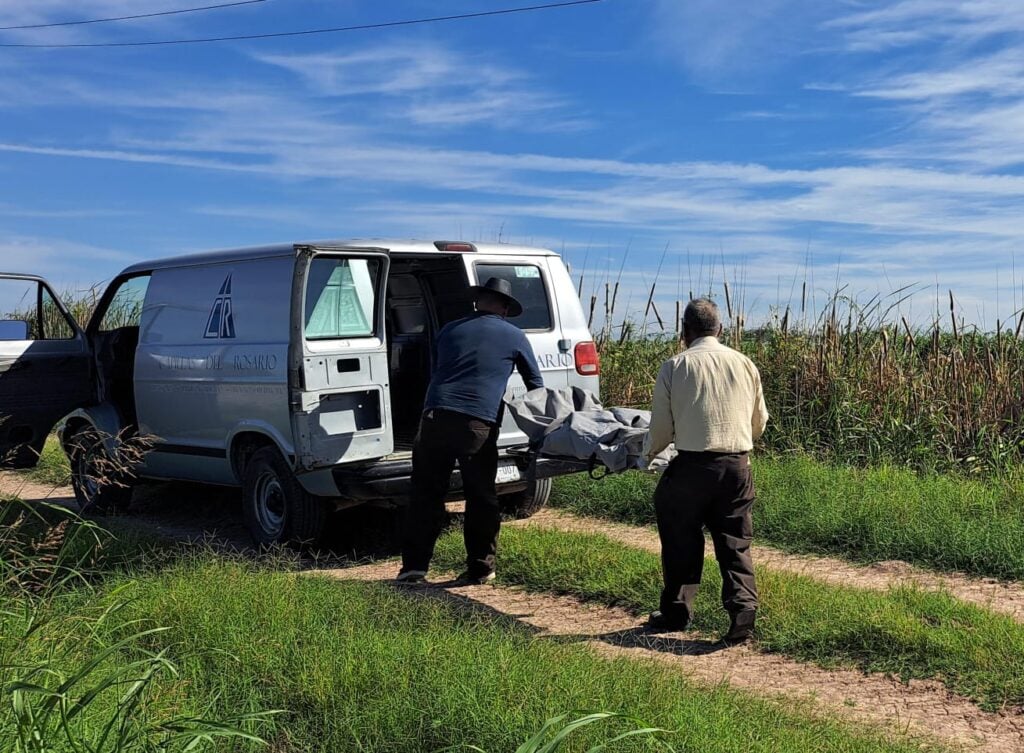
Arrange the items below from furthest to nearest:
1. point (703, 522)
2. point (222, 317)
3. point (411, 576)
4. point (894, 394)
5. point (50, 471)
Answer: point (50, 471)
point (894, 394)
point (222, 317)
point (411, 576)
point (703, 522)

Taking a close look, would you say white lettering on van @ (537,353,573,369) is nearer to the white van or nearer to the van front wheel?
the white van

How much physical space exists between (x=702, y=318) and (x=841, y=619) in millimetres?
1772

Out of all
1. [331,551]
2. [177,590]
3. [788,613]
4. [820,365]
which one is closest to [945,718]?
[788,613]

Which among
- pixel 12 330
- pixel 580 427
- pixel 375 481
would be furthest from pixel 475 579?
pixel 12 330

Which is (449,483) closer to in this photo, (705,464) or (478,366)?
(478,366)

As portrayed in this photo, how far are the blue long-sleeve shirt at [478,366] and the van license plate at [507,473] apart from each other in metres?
1.01

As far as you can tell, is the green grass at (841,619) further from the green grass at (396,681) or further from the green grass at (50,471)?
the green grass at (50,471)

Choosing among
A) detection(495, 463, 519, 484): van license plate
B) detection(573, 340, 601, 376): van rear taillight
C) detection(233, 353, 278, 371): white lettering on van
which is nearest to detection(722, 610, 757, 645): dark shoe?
detection(495, 463, 519, 484): van license plate

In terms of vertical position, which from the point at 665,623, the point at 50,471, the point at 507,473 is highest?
the point at 507,473

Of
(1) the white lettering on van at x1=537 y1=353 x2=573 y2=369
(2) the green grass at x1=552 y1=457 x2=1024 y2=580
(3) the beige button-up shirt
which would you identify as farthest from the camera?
(1) the white lettering on van at x1=537 y1=353 x2=573 y2=369

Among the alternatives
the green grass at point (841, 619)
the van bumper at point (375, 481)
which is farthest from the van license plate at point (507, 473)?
the green grass at point (841, 619)

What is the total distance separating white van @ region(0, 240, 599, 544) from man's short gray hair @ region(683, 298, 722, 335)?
4.23ft

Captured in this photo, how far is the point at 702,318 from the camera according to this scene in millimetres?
5883

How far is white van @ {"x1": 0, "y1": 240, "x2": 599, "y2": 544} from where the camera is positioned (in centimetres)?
732
